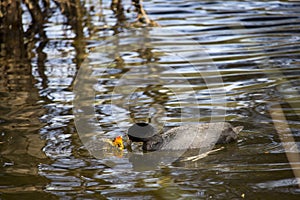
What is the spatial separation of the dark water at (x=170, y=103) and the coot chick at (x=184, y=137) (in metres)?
0.14

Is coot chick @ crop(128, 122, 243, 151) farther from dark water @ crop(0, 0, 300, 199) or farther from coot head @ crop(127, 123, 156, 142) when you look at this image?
dark water @ crop(0, 0, 300, 199)

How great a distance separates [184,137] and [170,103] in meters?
1.75

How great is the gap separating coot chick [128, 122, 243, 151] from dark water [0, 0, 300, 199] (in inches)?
5.6

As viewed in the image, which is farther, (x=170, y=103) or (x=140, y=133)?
(x=170, y=103)

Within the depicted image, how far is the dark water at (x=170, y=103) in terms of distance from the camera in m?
5.34

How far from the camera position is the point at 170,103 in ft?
25.3

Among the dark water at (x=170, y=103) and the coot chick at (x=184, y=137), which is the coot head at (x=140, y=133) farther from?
the dark water at (x=170, y=103)

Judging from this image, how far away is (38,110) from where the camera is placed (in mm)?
7617

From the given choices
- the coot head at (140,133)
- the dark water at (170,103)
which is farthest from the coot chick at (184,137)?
the dark water at (170,103)

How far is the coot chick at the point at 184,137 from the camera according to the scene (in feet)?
19.6

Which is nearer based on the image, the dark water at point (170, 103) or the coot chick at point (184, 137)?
the dark water at point (170, 103)

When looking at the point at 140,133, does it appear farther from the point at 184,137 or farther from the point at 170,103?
the point at 170,103

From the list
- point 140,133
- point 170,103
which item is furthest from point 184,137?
point 170,103

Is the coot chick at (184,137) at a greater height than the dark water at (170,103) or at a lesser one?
greater
